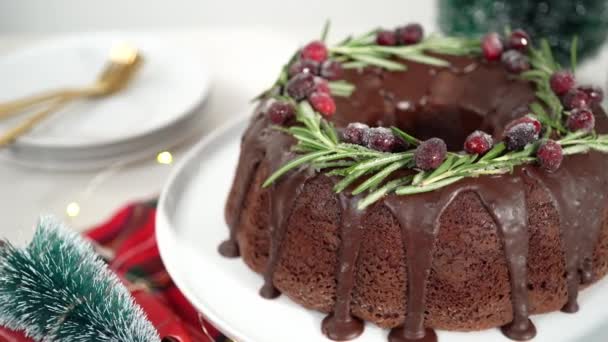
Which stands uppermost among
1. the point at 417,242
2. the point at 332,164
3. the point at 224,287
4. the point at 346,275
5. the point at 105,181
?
the point at 332,164

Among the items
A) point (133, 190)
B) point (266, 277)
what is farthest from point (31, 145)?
point (266, 277)

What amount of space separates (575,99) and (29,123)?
1565 mm

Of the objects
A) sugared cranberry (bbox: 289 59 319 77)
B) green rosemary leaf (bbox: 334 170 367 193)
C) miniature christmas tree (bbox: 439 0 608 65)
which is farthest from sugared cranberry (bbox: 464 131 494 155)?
miniature christmas tree (bbox: 439 0 608 65)

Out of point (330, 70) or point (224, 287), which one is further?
point (330, 70)

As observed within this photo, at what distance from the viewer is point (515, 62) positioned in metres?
1.86

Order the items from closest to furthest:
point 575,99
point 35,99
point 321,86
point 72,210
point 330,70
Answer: point 575,99 < point 321,86 < point 330,70 < point 72,210 < point 35,99

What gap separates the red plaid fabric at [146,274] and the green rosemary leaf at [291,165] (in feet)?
1.20

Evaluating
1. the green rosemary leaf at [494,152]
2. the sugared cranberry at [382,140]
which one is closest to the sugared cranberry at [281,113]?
the sugared cranberry at [382,140]

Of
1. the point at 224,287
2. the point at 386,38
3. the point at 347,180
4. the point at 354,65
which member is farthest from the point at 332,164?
the point at 386,38

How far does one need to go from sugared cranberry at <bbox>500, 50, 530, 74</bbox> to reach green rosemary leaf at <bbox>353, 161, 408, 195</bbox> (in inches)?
22.6

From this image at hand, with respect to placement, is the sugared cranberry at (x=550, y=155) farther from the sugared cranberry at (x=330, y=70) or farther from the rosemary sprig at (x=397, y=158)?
the sugared cranberry at (x=330, y=70)

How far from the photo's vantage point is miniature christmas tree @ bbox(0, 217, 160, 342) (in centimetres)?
135

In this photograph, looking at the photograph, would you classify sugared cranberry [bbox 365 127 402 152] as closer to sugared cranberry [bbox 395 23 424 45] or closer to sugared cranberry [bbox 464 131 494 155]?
sugared cranberry [bbox 464 131 494 155]

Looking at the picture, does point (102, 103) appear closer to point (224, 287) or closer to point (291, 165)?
point (224, 287)
